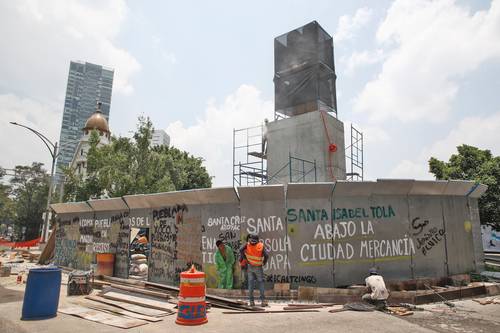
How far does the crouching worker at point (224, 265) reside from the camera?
9508 mm

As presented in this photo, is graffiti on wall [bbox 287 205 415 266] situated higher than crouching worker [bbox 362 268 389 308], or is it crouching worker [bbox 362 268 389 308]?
graffiti on wall [bbox 287 205 415 266]

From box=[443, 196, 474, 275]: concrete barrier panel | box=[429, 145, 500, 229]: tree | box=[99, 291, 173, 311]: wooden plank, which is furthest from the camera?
box=[429, 145, 500, 229]: tree

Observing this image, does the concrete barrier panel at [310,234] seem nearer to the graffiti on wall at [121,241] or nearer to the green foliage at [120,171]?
the graffiti on wall at [121,241]

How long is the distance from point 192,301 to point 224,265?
3024 millimetres

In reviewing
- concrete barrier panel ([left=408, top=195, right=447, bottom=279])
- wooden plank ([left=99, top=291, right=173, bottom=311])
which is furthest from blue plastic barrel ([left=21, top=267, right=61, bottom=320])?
concrete barrier panel ([left=408, top=195, right=447, bottom=279])

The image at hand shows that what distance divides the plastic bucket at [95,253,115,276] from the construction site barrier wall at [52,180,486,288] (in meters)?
2.38

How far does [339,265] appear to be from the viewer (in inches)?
371

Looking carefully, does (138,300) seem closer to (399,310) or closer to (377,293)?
(377,293)

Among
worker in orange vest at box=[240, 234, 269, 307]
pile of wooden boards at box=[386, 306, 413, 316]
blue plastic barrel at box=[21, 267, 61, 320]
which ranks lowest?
pile of wooden boards at box=[386, 306, 413, 316]

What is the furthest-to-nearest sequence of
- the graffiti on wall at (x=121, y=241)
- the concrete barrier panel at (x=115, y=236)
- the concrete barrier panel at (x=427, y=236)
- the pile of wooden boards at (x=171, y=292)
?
the concrete barrier panel at (x=115, y=236) < the graffiti on wall at (x=121, y=241) < the concrete barrier panel at (x=427, y=236) < the pile of wooden boards at (x=171, y=292)

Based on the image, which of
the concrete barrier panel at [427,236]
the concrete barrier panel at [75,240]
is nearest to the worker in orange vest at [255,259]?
the concrete barrier panel at [427,236]

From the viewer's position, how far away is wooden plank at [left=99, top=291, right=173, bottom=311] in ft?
25.7

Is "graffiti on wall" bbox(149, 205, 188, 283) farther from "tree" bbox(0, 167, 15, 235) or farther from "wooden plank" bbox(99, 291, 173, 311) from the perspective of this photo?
"tree" bbox(0, 167, 15, 235)

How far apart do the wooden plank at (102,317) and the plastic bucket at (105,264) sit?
480 centimetres
